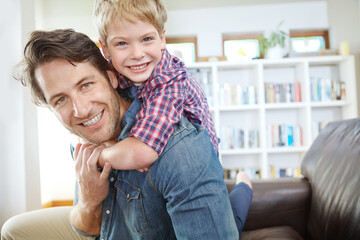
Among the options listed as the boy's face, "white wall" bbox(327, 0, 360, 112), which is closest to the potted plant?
"white wall" bbox(327, 0, 360, 112)

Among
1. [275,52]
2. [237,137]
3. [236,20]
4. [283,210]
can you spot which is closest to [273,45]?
[275,52]

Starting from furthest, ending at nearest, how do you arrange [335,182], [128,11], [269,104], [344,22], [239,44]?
[239,44]
[344,22]
[269,104]
[335,182]
[128,11]

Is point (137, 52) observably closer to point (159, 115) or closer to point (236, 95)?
point (159, 115)

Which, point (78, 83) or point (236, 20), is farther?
point (236, 20)

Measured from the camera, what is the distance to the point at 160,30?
1281mm

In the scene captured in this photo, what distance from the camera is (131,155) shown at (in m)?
0.97

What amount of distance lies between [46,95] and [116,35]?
0.33 meters

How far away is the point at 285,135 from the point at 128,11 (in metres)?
3.79

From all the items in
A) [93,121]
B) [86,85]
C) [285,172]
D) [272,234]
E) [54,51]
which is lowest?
[285,172]

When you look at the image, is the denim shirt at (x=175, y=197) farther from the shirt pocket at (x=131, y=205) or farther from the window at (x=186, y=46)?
the window at (x=186, y=46)

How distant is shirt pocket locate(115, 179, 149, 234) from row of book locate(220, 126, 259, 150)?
3509 mm

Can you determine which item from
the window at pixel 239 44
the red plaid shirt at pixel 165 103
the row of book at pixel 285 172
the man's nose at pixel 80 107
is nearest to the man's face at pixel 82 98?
the man's nose at pixel 80 107

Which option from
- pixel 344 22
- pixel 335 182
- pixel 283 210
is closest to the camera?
pixel 335 182

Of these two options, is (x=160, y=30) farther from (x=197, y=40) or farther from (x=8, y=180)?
(x=197, y=40)
